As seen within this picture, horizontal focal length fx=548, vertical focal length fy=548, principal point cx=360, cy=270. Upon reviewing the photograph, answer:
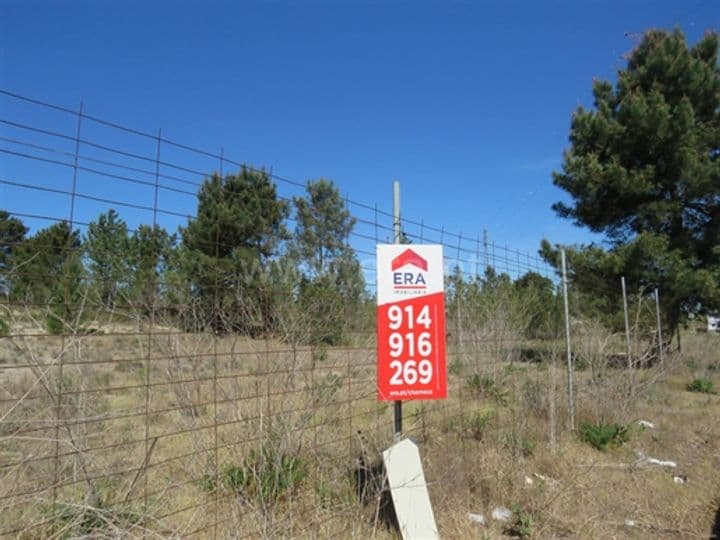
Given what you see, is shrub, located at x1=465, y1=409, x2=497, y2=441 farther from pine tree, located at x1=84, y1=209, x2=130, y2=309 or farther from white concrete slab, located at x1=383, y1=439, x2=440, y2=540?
pine tree, located at x1=84, y1=209, x2=130, y2=309

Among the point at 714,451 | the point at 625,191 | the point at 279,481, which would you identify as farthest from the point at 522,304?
the point at 625,191

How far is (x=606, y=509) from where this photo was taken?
429 centimetres

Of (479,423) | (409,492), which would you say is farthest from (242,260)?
(479,423)

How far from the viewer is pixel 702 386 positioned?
10.1 meters

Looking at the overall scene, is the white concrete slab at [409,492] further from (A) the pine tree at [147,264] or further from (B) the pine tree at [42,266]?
(B) the pine tree at [42,266]

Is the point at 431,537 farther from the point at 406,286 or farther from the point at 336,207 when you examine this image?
the point at 336,207

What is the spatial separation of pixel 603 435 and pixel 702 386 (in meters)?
5.54

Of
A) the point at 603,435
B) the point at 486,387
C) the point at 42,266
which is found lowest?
the point at 603,435

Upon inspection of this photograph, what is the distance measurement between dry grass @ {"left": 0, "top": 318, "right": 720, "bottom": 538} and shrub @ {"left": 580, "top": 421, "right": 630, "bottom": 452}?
18 cm

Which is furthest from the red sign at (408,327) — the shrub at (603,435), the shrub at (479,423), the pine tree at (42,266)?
the shrub at (603,435)

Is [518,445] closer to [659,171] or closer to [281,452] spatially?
[281,452]

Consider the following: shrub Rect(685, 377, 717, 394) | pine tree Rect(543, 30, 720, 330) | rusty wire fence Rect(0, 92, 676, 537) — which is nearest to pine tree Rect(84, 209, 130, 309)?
rusty wire fence Rect(0, 92, 676, 537)

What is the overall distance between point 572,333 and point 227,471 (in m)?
5.38

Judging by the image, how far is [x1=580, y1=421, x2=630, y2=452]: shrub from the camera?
19.4ft
